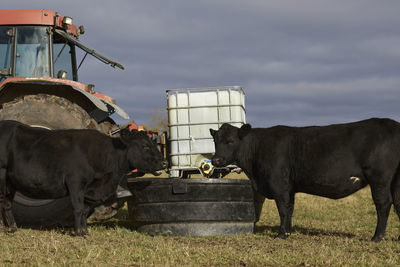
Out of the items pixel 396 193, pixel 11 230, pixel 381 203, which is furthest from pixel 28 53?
pixel 396 193

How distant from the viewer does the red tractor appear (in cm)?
767

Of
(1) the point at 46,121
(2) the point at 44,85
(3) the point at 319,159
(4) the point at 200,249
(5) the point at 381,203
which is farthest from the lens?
(2) the point at 44,85

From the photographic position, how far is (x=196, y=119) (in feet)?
30.3

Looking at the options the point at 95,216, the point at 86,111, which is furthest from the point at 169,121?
the point at 95,216

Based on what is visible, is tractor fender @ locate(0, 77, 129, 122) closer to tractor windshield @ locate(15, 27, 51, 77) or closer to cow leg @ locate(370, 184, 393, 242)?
tractor windshield @ locate(15, 27, 51, 77)

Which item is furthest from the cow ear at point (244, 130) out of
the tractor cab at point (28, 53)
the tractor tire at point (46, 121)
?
the tractor cab at point (28, 53)

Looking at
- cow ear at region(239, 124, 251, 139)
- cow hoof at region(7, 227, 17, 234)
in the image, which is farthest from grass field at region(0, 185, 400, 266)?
cow ear at region(239, 124, 251, 139)

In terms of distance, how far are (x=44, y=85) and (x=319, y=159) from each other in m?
4.33

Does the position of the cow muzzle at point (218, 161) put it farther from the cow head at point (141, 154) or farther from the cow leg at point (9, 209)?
the cow leg at point (9, 209)

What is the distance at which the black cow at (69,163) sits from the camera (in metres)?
6.92

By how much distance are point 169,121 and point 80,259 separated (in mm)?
4529

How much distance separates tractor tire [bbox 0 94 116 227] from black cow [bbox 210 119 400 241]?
216cm

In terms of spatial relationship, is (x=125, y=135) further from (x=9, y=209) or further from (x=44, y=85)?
(x=9, y=209)

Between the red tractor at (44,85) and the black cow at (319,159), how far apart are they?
2.11 meters
